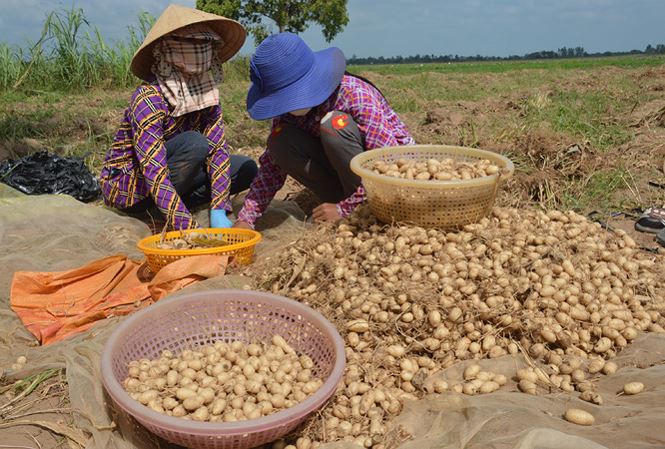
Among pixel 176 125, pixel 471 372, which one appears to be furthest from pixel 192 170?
pixel 471 372

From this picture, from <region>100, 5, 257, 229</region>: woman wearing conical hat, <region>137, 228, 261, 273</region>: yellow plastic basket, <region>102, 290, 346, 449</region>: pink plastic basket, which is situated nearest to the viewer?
<region>102, 290, 346, 449</region>: pink plastic basket

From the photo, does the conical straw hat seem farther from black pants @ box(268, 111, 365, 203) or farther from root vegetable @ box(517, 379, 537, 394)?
root vegetable @ box(517, 379, 537, 394)

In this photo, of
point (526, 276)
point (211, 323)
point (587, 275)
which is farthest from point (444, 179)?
point (211, 323)

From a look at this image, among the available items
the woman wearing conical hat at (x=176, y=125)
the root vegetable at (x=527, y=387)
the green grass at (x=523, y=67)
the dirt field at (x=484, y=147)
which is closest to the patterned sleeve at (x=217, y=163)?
the woman wearing conical hat at (x=176, y=125)

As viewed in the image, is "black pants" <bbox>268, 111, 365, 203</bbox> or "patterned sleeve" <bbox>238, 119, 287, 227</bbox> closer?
"black pants" <bbox>268, 111, 365, 203</bbox>

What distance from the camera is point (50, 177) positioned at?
3994 millimetres

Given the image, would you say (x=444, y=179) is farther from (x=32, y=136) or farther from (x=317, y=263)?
(x=32, y=136)

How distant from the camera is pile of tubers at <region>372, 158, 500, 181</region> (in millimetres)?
2354

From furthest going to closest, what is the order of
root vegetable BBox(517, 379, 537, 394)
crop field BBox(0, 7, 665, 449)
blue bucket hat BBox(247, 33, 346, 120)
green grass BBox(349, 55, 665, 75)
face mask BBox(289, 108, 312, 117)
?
1. green grass BBox(349, 55, 665, 75)
2. face mask BBox(289, 108, 312, 117)
3. blue bucket hat BBox(247, 33, 346, 120)
4. root vegetable BBox(517, 379, 537, 394)
5. crop field BBox(0, 7, 665, 449)

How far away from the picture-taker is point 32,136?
570cm

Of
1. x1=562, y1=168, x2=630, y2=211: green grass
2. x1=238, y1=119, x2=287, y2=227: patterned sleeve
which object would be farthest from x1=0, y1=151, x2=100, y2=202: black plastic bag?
x1=562, y1=168, x2=630, y2=211: green grass

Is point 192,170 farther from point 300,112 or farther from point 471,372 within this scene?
point 471,372

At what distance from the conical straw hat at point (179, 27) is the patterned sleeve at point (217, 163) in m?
0.39

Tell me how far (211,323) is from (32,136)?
185 inches
